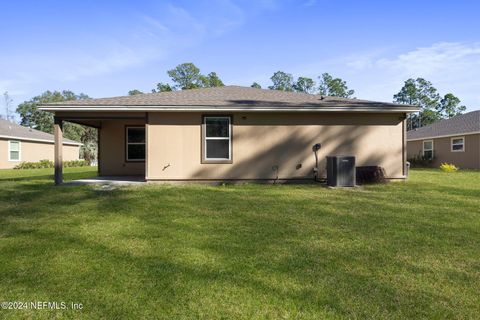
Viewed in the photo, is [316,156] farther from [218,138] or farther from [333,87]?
[333,87]

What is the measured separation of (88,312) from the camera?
8.84 ft

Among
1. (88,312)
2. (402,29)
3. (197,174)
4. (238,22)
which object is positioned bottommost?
(88,312)

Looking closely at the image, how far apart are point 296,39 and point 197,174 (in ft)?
34.6

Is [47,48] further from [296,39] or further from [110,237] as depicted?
[110,237]

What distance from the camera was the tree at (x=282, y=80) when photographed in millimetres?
56688

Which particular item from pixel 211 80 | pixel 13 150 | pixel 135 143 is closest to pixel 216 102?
pixel 135 143

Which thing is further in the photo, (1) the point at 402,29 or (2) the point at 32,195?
(1) the point at 402,29

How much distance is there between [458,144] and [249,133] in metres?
17.8

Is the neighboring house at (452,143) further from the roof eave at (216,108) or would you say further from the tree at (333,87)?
the tree at (333,87)

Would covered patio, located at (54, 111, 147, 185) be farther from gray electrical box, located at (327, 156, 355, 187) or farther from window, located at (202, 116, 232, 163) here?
gray electrical box, located at (327, 156, 355, 187)

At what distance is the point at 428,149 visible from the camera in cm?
2503

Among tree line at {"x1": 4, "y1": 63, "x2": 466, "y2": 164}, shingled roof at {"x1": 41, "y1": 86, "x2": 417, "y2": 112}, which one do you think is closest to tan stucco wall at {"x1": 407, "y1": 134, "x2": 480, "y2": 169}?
shingled roof at {"x1": 41, "y1": 86, "x2": 417, "y2": 112}

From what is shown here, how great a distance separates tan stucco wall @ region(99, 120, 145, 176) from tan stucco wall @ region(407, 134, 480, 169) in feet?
64.7

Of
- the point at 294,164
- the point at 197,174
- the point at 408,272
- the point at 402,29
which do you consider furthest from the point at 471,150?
the point at 408,272
